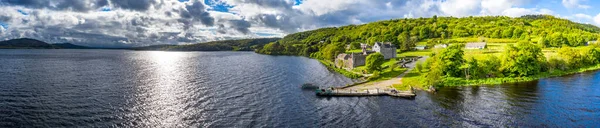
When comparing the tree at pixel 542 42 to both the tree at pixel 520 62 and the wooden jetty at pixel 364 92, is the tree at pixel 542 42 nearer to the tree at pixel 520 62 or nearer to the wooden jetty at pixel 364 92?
the tree at pixel 520 62

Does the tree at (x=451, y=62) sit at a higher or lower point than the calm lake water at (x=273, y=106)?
higher

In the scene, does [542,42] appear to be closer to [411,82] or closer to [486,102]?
[411,82]

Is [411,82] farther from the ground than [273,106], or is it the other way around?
[411,82]

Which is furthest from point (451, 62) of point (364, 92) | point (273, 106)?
point (273, 106)

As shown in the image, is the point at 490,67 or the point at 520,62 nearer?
the point at 490,67

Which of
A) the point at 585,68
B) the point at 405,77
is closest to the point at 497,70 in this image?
the point at 405,77

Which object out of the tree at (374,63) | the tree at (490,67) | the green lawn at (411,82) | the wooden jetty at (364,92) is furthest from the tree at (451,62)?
the wooden jetty at (364,92)

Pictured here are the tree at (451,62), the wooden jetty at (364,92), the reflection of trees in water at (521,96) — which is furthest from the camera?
the tree at (451,62)

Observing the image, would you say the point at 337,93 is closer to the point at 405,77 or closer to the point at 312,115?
the point at 312,115
